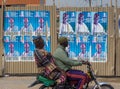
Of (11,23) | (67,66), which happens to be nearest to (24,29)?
(11,23)

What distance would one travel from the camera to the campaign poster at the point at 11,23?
42.7 ft

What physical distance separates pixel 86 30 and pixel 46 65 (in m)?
4.46

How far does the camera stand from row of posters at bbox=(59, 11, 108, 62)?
13.0 m

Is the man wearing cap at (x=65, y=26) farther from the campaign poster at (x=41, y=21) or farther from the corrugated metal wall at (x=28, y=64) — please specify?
the campaign poster at (x=41, y=21)

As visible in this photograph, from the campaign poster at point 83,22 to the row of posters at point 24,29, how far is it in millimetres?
880

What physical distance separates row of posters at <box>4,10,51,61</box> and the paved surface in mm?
721

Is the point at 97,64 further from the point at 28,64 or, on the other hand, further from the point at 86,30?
the point at 28,64

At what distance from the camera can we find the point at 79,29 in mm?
12969

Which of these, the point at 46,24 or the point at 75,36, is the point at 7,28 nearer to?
the point at 46,24

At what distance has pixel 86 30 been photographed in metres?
13.0

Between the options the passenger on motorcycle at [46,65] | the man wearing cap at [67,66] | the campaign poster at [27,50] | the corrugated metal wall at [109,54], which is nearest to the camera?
the passenger on motorcycle at [46,65]

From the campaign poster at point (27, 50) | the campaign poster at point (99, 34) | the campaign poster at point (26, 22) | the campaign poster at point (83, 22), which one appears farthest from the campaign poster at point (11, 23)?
the campaign poster at point (99, 34)

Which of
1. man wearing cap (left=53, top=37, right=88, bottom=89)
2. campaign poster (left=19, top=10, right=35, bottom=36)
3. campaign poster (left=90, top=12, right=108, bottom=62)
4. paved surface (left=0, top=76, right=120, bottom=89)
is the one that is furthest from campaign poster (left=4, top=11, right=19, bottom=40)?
man wearing cap (left=53, top=37, right=88, bottom=89)

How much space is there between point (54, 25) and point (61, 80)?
177 inches
